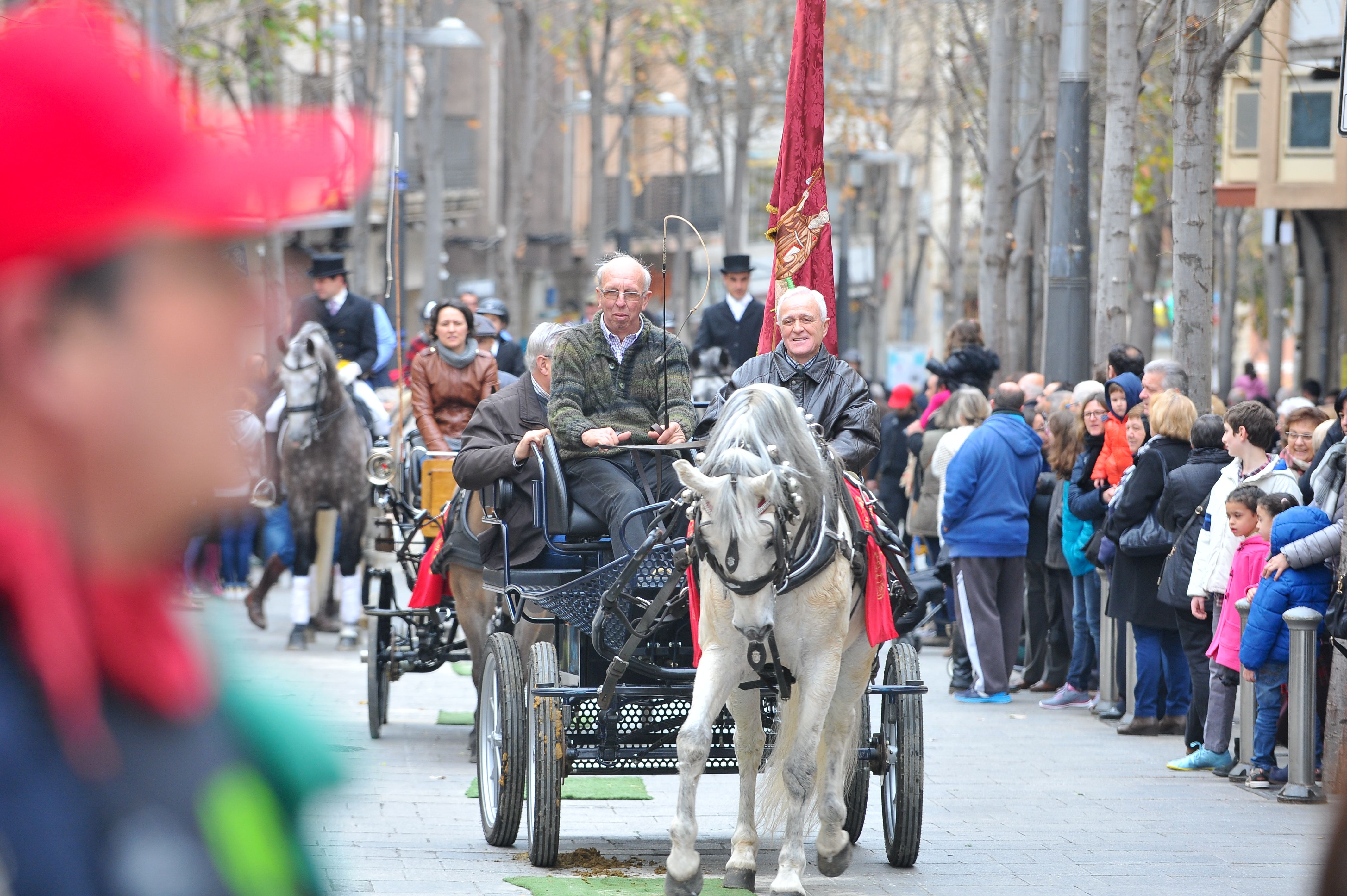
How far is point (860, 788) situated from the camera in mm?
7742

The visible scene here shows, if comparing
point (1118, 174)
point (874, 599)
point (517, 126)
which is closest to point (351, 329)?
point (1118, 174)

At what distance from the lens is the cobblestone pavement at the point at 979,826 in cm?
752

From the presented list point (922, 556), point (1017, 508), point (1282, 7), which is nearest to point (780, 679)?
point (1017, 508)

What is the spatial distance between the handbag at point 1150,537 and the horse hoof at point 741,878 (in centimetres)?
476

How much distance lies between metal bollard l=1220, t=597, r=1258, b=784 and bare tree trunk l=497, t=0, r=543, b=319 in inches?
813

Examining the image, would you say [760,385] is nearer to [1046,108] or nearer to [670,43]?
[1046,108]

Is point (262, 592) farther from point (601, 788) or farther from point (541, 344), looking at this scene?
point (541, 344)

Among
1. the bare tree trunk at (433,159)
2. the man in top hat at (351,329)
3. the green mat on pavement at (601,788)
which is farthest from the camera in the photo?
the bare tree trunk at (433,159)

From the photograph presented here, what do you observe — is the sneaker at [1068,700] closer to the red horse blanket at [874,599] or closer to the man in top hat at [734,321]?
the man in top hat at [734,321]

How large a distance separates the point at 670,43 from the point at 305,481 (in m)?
28.8

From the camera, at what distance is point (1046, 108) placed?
22406 mm

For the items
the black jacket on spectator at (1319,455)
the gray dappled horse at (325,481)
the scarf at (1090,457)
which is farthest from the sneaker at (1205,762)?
the gray dappled horse at (325,481)

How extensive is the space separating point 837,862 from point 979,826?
77.6 inches

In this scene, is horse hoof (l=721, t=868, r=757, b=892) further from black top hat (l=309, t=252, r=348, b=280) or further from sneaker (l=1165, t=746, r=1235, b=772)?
black top hat (l=309, t=252, r=348, b=280)
